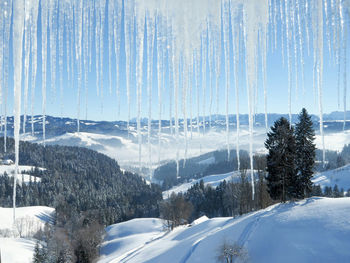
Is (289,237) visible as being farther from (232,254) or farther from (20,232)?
(20,232)

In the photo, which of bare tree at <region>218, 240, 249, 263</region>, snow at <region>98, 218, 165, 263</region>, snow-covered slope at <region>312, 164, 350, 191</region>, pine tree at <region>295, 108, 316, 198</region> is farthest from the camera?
snow-covered slope at <region>312, 164, 350, 191</region>

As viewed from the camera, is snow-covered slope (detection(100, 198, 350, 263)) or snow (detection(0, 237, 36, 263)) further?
snow (detection(0, 237, 36, 263))

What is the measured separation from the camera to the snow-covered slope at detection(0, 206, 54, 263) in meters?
53.6

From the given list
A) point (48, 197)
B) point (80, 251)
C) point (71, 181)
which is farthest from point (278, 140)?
point (71, 181)

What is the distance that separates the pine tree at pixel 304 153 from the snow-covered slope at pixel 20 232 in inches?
1702

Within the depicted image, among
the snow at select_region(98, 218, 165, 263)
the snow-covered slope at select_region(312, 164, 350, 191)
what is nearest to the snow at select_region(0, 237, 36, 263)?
the snow at select_region(98, 218, 165, 263)

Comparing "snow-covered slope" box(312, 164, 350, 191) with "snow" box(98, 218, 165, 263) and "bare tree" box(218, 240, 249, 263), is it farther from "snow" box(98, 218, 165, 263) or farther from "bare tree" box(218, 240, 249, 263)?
"bare tree" box(218, 240, 249, 263)

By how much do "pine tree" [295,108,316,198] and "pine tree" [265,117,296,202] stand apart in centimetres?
84

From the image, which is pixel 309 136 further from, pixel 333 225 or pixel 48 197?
pixel 48 197

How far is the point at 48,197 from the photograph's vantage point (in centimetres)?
13975

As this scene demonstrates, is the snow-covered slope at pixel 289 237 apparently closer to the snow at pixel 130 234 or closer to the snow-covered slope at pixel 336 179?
the snow at pixel 130 234

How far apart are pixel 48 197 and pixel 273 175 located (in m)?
139

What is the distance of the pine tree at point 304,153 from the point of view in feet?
100.0

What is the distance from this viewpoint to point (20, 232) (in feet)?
250
